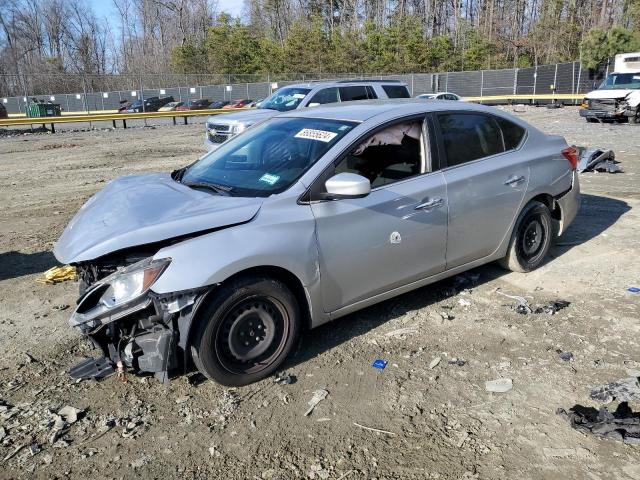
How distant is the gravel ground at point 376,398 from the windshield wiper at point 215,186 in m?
1.29

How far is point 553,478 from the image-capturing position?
9.01 ft

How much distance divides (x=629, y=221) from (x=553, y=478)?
18.5 feet

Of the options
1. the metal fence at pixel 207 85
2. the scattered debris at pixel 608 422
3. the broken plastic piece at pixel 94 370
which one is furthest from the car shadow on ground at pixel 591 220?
the metal fence at pixel 207 85

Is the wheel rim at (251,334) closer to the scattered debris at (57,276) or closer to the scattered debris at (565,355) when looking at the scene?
the scattered debris at (565,355)

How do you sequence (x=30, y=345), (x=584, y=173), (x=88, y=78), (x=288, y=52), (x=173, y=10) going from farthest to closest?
(x=173, y=10)
(x=288, y=52)
(x=88, y=78)
(x=584, y=173)
(x=30, y=345)

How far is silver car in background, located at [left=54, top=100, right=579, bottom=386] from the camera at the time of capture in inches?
130

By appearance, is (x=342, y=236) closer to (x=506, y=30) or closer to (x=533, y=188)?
(x=533, y=188)

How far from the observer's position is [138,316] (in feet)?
11.0

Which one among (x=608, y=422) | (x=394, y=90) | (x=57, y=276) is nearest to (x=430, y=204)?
(x=608, y=422)

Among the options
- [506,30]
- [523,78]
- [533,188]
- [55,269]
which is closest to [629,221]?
[533,188]

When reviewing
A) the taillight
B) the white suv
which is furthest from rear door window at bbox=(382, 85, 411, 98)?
the taillight

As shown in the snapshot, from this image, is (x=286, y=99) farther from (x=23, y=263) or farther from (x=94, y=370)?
(x=94, y=370)

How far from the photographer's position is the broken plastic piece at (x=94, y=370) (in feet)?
11.8

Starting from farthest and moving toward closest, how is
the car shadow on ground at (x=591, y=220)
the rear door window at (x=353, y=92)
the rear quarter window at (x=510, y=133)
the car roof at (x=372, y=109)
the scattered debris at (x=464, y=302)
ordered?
1. the rear door window at (x=353, y=92)
2. the car shadow on ground at (x=591, y=220)
3. the rear quarter window at (x=510, y=133)
4. the scattered debris at (x=464, y=302)
5. the car roof at (x=372, y=109)
